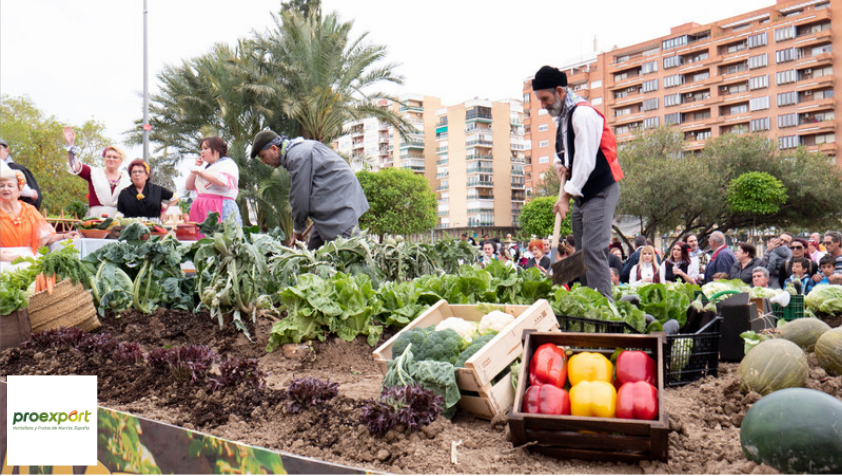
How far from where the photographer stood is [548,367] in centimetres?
243

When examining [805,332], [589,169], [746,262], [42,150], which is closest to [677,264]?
[746,262]

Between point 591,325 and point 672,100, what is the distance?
7421cm

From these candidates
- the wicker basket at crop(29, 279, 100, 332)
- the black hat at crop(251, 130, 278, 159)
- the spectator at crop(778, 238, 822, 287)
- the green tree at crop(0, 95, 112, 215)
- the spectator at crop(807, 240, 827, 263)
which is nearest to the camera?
the wicker basket at crop(29, 279, 100, 332)

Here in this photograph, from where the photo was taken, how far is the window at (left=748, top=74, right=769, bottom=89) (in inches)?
2441

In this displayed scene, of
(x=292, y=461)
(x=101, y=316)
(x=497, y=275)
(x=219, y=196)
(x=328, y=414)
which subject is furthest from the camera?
(x=219, y=196)

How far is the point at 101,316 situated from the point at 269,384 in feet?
7.84

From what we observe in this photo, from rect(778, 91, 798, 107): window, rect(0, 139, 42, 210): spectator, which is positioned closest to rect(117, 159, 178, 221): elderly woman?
rect(0, 139, 42, 210): spectator

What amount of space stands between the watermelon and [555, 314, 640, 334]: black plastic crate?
→ 47.9 inches

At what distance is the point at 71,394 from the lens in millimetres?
2791

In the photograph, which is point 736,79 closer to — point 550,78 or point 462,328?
point 550,78

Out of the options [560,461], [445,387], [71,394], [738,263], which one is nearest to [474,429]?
[445,387]

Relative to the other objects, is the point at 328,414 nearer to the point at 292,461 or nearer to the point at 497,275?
the point at 292,461

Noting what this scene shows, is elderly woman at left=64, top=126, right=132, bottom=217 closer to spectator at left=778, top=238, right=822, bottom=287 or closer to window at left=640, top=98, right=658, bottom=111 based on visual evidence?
spectator at left=778, top=238, right=822, bottom=287

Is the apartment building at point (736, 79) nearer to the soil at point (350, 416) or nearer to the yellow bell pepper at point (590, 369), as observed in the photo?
the soil at point (350, 416)
